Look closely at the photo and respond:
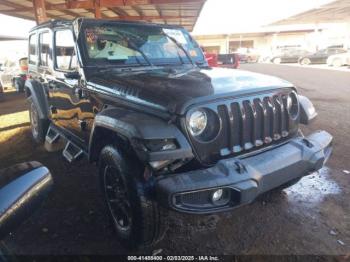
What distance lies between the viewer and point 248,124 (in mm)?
2635

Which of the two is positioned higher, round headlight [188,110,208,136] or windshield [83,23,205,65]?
windshield [83,23,205,65]

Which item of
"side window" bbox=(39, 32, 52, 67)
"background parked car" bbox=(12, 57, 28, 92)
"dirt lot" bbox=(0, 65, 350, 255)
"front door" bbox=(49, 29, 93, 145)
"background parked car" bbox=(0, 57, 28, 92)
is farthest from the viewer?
"background parked car" bbox=(0, 57, 28, 92)

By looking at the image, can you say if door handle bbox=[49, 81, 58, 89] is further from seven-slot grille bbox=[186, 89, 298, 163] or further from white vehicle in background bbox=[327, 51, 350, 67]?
white vehicle in background bbox=[327, 51, 350, 67]

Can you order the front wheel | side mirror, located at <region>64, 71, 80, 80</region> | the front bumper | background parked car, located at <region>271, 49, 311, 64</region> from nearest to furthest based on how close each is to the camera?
the front bumper < the front wheel < side mirror, located at <region>64, 71, 80, 80</region> < background parked car, located at <region>271, 49, 311, 64</region>

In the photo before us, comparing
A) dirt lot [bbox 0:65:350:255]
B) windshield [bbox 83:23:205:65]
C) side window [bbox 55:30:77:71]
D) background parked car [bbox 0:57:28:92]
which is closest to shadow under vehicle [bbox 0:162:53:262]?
dirt lot [bbox 0:65:350:255]

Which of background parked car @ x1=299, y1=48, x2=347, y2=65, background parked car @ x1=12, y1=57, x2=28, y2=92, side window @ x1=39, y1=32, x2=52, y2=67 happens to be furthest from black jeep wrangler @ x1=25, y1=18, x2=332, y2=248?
background parked car @ x1=299, y1=48, x2=347, y2=65

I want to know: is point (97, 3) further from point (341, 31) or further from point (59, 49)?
point (341, 31)

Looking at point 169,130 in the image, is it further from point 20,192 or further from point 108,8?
point 108,8

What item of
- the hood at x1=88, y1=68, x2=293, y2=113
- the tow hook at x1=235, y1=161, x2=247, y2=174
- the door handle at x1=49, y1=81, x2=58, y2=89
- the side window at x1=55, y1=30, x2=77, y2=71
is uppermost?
the side window at x1=55, y1=30, x2=77, y2=71

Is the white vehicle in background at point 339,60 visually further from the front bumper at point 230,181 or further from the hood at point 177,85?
the front bumper at point 230,181

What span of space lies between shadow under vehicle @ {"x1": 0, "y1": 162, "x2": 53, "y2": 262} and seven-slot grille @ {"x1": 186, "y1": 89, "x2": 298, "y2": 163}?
121 centimetres

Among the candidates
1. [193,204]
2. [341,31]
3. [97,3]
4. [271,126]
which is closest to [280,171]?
[271,126]

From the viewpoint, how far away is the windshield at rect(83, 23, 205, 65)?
3.53 m

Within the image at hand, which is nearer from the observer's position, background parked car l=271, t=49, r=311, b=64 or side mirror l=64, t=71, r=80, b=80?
side mirror l=64, t=71, r=80, b=80
